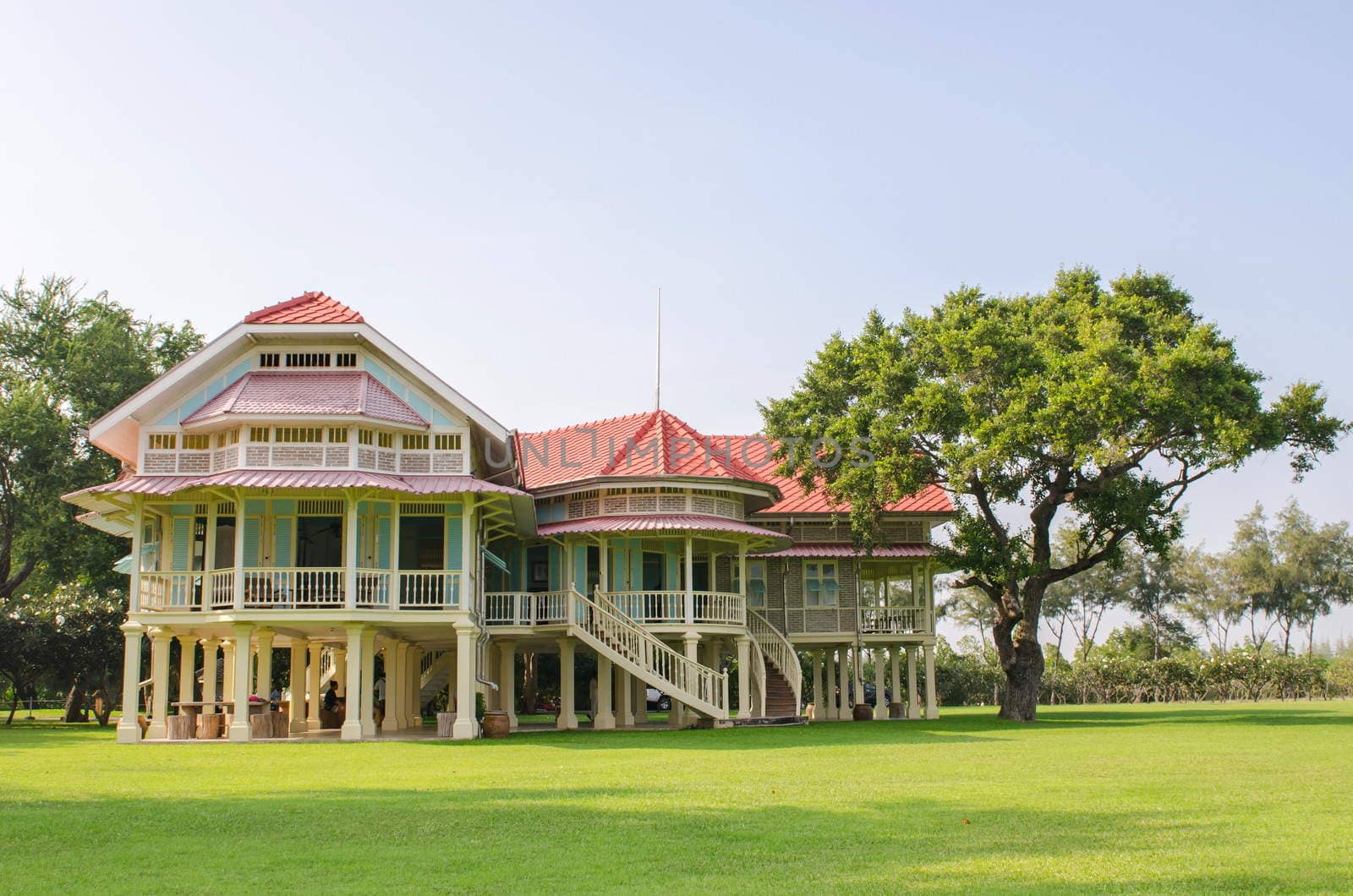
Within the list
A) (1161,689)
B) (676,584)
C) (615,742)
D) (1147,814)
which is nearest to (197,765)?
(615,742)

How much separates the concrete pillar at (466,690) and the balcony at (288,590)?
1.99 feet

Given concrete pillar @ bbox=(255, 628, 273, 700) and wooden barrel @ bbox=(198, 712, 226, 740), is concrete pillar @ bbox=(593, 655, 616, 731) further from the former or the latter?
wooden barrel @ bbox=(198, 712, 226, 740)

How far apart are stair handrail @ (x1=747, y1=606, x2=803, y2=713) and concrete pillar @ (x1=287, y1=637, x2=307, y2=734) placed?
10.0 meters

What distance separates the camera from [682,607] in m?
29.8

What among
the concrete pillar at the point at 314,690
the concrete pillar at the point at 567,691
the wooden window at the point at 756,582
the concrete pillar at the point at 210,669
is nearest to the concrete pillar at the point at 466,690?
the concrete pillar at the point at 567,691

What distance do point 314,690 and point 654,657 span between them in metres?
9.04

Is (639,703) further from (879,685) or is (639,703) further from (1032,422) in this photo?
(1032,422)

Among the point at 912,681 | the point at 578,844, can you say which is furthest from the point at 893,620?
the point at 578,844

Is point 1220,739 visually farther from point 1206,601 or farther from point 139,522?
point 1206,601

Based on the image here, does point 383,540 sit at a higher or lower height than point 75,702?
higher

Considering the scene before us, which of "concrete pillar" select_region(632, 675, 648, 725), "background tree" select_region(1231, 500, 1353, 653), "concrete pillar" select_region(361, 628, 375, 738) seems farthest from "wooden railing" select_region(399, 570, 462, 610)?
"background tree" select_region(1231, 500, 1353, 653)

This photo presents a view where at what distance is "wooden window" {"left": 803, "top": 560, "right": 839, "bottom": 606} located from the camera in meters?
34.9

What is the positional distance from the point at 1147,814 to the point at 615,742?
43.0 feet

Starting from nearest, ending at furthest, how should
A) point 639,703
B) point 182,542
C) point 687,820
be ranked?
point 687,820 → point 182,542 → point 639,703
